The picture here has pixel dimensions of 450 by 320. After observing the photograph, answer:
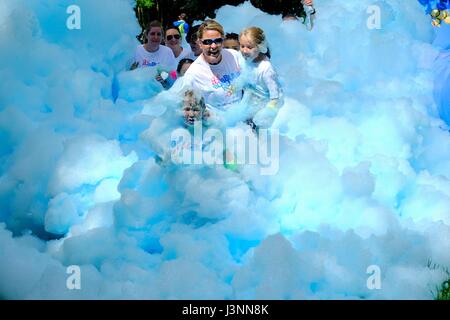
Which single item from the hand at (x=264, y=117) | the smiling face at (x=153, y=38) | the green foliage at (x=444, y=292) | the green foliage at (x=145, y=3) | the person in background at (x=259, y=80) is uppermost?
the green foliage at (x=145, y=3)

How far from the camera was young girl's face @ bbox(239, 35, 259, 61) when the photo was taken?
149 inches

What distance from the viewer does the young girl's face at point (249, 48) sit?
3.78 m

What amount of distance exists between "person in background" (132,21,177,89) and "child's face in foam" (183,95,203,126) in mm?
1270

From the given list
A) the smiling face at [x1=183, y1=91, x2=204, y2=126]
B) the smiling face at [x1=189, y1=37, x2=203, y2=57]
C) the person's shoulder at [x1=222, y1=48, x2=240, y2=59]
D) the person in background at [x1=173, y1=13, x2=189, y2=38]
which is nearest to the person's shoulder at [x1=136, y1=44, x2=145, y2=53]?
the smiling face at [x1=189, y1=37, x2=203, y2=57]

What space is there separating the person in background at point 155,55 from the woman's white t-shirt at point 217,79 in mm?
1015

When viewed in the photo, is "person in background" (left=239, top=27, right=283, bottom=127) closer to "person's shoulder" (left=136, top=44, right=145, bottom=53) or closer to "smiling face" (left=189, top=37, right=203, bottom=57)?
"smiling face" (left=189, top=37, right=203, bottom=57)

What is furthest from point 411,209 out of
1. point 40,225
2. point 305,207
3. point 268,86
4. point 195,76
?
point 40,225

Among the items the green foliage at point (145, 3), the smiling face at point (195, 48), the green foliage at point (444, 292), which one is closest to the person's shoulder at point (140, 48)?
the smiling face at point (195, 48)

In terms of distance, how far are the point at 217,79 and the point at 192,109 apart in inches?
12.9

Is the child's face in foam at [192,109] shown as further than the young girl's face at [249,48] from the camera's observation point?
No

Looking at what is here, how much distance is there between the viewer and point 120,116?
4262 millimetres

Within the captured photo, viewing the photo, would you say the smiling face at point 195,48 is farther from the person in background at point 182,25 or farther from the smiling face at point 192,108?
the person in background at point 182,25

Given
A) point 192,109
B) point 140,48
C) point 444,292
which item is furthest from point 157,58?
point 444,292

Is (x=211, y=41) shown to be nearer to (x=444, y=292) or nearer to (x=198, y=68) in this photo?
(x=198, y=68)
